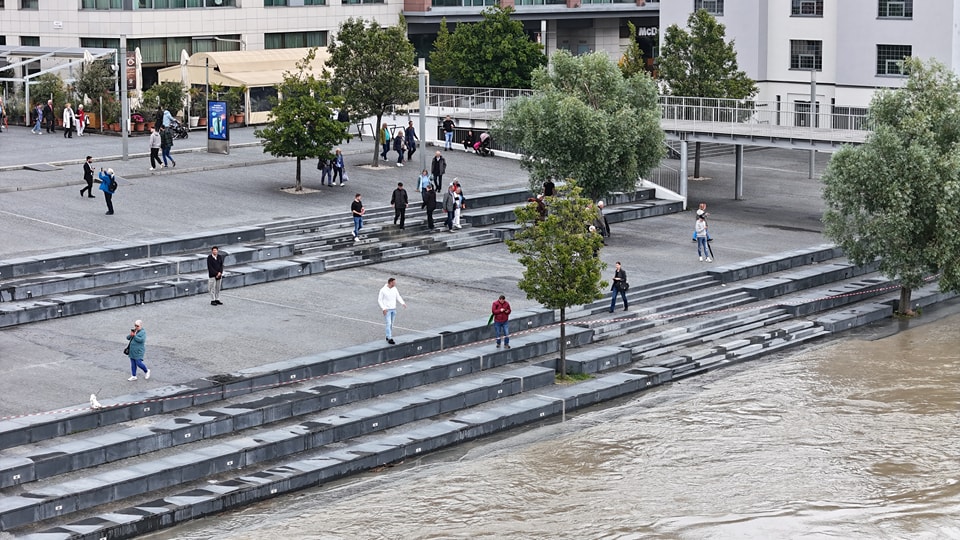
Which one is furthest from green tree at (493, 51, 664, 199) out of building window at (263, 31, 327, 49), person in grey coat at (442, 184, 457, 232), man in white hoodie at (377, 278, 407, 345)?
building window at (263, 31, 327, 49)

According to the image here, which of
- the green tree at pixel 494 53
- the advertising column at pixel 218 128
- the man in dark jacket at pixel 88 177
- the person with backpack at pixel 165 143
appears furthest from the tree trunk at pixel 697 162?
the man in dark jacket at pixel 88 177

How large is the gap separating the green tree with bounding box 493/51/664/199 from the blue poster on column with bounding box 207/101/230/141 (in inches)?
420

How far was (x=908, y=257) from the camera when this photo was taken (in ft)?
123

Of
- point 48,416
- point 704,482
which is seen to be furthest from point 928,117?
point 48,416

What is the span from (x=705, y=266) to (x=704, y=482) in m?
15.3

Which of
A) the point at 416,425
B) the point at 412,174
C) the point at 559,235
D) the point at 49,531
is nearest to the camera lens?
the point at 49,531

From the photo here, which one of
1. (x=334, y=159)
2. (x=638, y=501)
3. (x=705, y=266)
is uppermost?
(x=334, y=159)

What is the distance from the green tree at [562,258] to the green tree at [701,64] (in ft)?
84.1

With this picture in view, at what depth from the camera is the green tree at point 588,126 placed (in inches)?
1710

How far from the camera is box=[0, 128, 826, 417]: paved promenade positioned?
2972 centimetres

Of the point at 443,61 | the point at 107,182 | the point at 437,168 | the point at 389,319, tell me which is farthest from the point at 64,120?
the point at 389,319

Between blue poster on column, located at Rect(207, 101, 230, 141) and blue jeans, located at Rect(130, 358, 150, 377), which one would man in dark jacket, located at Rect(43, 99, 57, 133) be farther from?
blue jeans, located at Rect(130, 358, 150, 377)

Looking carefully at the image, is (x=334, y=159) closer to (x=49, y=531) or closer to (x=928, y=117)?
(x=928, y=117)

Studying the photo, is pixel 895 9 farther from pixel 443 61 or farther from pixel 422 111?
pixel 422 111
